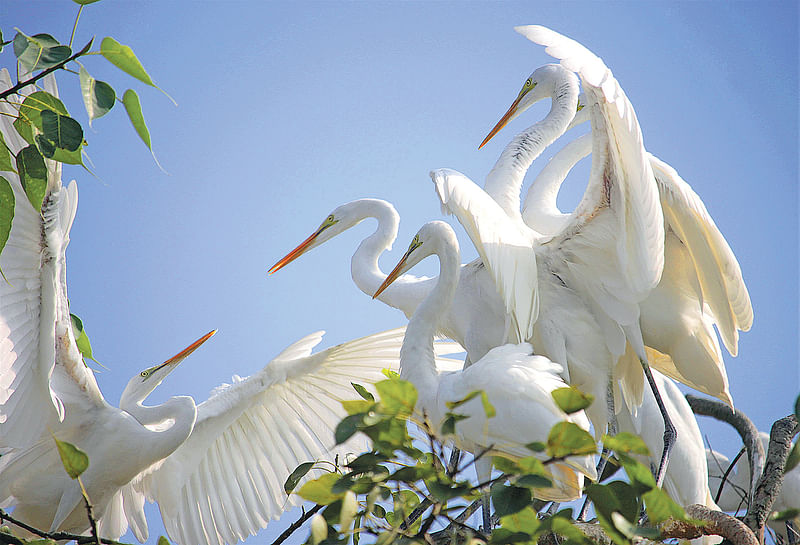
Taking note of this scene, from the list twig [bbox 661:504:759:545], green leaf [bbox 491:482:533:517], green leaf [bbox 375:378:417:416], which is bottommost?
twig [bbox 661:504:759:545]

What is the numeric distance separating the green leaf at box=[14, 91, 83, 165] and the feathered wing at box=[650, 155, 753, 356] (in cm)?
155

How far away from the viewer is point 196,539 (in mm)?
2578

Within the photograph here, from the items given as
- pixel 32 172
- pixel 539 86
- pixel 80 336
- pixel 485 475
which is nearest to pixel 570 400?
pixel 32 172

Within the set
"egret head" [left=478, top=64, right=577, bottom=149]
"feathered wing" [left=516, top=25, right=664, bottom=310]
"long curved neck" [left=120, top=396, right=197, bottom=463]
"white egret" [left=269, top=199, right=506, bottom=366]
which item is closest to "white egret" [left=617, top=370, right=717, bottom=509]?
"white egret" [left=269, top=199, right=506, bottom=366]

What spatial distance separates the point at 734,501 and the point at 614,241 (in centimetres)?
211

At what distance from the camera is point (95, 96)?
845mm

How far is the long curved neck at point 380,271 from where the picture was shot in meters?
2.73

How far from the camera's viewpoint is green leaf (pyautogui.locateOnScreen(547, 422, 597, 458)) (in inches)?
25.6

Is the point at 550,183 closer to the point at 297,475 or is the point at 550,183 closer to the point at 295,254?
the point at 295,254

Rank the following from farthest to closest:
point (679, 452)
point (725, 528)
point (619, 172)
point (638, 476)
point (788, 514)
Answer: point (679, 452)
point (619, 172)
point (725, 528)
point (788, 514)
point (638, 476)

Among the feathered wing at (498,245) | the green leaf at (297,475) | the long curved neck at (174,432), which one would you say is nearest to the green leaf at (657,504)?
the green leaf at (297,475)

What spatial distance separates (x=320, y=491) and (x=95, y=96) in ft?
1.57

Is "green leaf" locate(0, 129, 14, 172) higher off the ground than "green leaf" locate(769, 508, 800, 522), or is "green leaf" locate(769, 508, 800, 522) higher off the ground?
"green leaf" locate(0, 129, 14, 172)

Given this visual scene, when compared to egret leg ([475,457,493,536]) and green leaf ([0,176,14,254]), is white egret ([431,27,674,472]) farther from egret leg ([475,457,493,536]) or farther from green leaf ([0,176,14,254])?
green leaf ([0,176,14,254])
